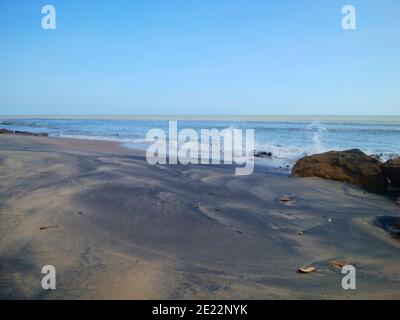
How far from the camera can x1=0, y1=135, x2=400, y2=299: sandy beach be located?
3.16 m

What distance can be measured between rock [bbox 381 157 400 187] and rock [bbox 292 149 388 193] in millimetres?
151

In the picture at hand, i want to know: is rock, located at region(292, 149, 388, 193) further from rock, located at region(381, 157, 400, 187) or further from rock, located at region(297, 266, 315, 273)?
rock, located at region(297, 266, 315, 273)

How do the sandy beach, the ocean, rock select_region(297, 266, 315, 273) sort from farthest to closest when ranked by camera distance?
the ocean
rock select_region(297, 266, 315, 273)
the sandy beach

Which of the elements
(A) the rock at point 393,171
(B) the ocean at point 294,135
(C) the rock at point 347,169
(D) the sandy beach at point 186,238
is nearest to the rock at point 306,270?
(D) the sandy beach at point 186,238

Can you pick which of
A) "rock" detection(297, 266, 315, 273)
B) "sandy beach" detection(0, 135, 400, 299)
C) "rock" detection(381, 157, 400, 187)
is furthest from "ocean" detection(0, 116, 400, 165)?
"rock" detection(297, 266, 315, 273)

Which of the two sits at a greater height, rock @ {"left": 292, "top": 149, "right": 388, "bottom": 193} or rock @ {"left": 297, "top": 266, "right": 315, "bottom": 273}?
rock @ {"left": 292, "top": 149, "right": 388, "bottom": 193}

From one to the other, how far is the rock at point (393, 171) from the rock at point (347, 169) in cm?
15

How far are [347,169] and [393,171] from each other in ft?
3.12

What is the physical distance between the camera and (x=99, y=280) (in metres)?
3.15

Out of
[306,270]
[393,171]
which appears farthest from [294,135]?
[306,270]

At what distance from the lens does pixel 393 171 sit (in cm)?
839
